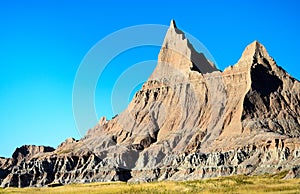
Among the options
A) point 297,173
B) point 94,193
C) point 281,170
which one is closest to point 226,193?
point 94,193

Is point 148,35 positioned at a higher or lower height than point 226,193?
higher

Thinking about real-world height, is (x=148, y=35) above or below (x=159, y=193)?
above

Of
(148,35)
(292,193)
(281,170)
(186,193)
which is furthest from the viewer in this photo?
(281,170)

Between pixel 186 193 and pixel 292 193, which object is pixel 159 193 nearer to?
pixel 186 193

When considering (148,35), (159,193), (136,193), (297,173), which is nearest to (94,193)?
(136,193)

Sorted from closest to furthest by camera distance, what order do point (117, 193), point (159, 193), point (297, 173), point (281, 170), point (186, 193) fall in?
1. point (186, 193)
2. point (159, 193)
3. point (117, 193)
4. point (297, 173)
5. point (281, 170)

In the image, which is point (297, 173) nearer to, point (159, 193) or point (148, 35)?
point (148, 35)

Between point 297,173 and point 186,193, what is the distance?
98.6 m

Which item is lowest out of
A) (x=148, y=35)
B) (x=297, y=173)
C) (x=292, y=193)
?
(x=292, y=193)

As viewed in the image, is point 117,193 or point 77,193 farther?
point 77,193

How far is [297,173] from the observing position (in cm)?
16300

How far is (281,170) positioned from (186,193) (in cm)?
13055

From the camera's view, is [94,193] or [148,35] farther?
[148,35]

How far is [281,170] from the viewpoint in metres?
196
